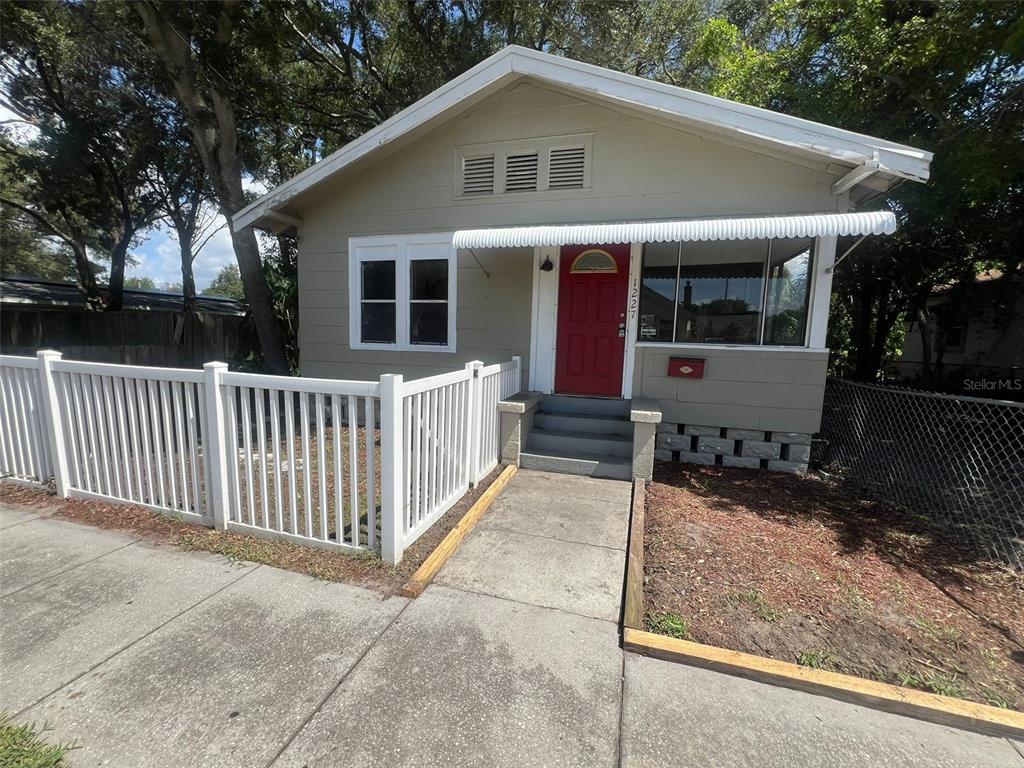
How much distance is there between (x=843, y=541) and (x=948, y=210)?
6.59m

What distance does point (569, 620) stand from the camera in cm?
252

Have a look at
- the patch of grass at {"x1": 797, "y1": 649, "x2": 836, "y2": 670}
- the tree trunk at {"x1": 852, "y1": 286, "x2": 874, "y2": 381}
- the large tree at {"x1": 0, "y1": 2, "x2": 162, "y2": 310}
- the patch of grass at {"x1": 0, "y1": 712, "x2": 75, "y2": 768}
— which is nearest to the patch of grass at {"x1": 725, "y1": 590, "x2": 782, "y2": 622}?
the patch of grass at {"x1": 797, "y1": 649, "x2": 836, "y2": 670}

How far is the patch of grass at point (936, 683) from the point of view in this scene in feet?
6.77

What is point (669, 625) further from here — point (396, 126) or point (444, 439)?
point (396, 126)

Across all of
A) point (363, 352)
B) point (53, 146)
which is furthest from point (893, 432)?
point (53, 146)

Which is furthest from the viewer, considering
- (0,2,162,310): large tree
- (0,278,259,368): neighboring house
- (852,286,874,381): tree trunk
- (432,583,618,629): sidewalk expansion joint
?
(852,286,874,381): tree trunk

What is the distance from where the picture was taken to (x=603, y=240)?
15.5 feet

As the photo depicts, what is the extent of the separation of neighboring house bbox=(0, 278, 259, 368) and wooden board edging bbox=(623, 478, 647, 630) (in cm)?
1256

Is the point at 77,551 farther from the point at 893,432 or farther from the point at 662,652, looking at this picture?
the point at 893,432

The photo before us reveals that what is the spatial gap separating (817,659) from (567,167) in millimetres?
5543

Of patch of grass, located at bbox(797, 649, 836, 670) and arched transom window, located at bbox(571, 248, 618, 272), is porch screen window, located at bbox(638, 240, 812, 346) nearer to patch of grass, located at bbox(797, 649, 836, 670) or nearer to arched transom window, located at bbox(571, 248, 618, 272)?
arched transom window, located at bbox(571, 248, 618, 272)

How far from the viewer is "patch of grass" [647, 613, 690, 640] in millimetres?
2393

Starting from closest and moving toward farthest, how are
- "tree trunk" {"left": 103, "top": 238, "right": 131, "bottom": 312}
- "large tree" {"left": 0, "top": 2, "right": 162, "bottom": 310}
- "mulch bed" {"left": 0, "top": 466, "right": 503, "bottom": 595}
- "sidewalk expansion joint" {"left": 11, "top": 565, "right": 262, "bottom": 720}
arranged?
1. "sidewalk expansion joint" {"left": 11, "top": 565, "right": 262, "bottom": 720}
2. "mulch bed" {"left": 0, "top": 466, "right": 503, "bottom": 595}
3. "large tree" {"left": 0, "top": 2, "right": 162, "bottom": 310}
4. "tree trunk" {"left": 103, "top": 238, "right": 131, "bottom": 312}

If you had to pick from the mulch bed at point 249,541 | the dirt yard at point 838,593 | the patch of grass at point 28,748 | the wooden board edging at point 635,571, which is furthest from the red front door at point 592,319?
the patch of grass at point 28,748
